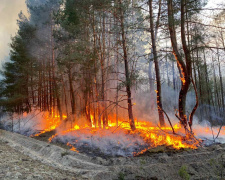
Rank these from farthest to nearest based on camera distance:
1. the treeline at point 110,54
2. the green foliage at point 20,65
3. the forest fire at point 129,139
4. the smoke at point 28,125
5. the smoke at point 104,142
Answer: the green foliage at point 20,65, the smoke at point 28,125, the smoke at point 104,142, the treeline at point 110,54, the forest fire at point 129,139

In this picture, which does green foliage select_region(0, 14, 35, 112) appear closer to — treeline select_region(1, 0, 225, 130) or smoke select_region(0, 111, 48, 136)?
treeline select_region(1, 0, 225, 130)

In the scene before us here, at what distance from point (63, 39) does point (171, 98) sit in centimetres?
1604

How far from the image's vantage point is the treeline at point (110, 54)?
9594 mm

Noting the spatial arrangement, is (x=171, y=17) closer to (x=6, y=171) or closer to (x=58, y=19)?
(x=6, y=171)

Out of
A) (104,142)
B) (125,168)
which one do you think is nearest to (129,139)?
(104,142)

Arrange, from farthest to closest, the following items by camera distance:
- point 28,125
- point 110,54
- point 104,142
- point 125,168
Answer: point 28,125, point 110,54, point 104,142, point 125,168

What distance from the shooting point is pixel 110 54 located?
1468 cm

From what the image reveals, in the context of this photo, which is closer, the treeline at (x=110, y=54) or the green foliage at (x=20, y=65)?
the treeline at (x=110, y=54)

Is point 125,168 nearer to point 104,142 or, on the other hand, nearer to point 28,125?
point 104,142

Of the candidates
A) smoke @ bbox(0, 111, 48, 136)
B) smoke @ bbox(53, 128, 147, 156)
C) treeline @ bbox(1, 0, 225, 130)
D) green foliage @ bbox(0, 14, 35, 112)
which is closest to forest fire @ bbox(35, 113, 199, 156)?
smoke @ bbox(53, 128, 147, 156)

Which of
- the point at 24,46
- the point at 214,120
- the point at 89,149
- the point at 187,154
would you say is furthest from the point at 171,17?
the point at 24,46

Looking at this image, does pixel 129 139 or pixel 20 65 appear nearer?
pixel 129 139

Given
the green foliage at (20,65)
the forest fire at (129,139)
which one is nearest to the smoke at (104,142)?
the forest fire at (129,139)

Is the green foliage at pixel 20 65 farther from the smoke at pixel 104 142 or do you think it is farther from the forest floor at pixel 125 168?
the forest floor at pixel 125 168
